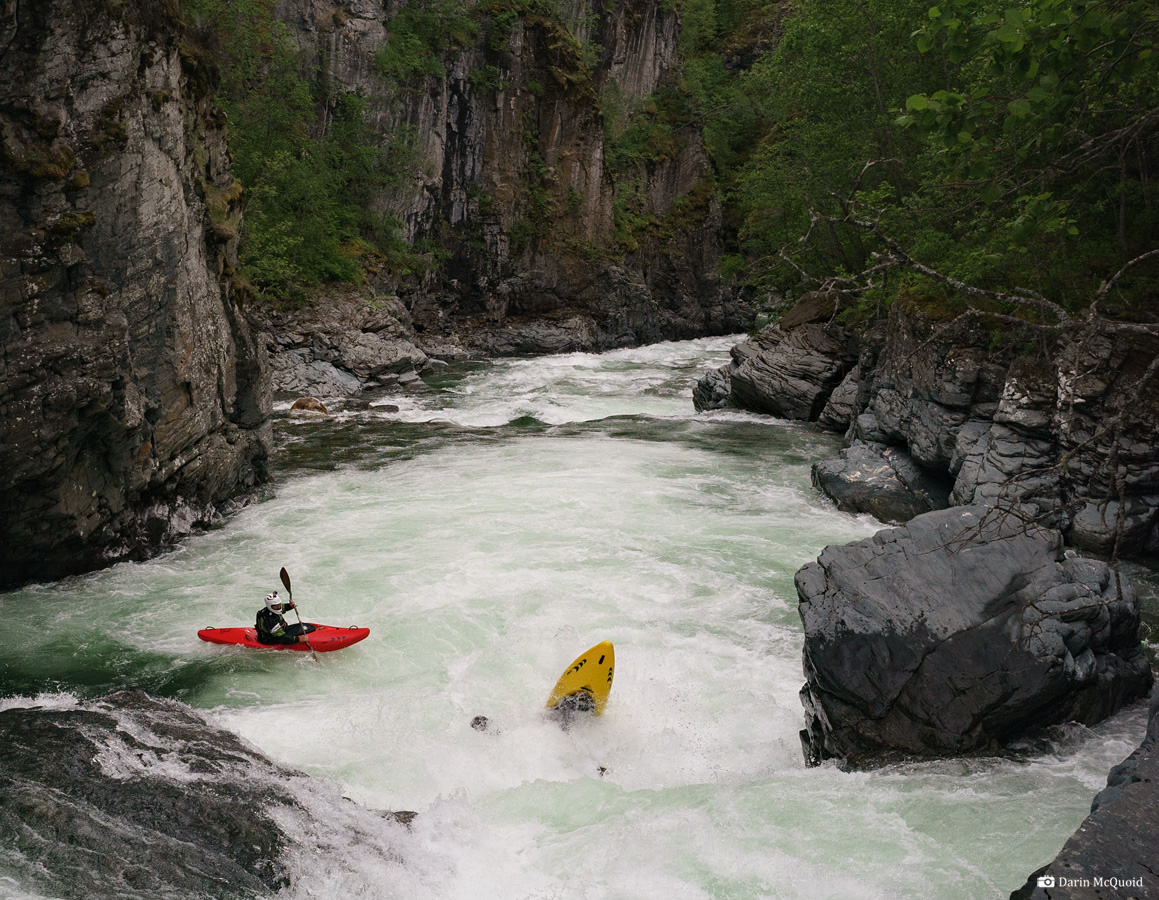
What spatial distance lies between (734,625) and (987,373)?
6071 mm

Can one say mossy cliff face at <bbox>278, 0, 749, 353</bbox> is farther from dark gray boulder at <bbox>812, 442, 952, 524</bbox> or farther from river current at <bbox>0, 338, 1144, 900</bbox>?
dark gray boulder at <bbox>812, 442, 952, 524</bbox>

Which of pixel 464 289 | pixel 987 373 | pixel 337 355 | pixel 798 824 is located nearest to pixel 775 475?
pixel 987 373

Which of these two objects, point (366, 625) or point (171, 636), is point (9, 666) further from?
point (366, 625)

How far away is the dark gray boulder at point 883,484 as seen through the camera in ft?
42.2

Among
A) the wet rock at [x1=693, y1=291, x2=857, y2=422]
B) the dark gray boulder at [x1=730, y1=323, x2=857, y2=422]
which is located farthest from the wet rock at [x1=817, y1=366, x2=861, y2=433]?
the dark gray boulder at [x1=730, y1=323, x2=857, y2=422]

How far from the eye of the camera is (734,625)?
9.36 meters

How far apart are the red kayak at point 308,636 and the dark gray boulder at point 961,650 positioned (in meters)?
4.59

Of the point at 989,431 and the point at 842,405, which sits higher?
the point at 989,431

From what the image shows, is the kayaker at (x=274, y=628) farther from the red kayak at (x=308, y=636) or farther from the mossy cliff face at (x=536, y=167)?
the mossy cliff face at (x=536, y=167)

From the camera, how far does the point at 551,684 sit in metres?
8.22

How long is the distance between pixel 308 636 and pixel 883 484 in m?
8.97

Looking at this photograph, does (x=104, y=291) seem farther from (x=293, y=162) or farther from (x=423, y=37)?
(x=423, y=37)

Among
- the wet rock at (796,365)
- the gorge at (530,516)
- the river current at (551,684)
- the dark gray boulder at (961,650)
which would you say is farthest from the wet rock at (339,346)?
the dark gray boulder at (961,650)

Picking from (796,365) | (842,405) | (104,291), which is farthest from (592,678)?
(796,365)
